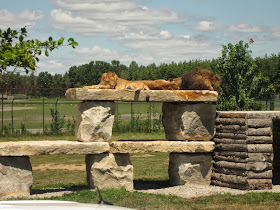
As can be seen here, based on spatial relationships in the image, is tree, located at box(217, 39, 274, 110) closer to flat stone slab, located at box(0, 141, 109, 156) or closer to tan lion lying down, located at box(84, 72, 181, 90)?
tan lion lying down, located at box(84, 72, 181, 90)

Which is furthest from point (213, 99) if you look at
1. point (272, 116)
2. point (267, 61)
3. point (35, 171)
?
point (267, 61)

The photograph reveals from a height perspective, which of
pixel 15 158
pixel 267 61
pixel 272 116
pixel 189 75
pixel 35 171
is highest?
pixel 267 61

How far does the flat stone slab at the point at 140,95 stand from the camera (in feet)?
32.3

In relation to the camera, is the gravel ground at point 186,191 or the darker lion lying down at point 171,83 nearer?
the gravel ground at point 186,191

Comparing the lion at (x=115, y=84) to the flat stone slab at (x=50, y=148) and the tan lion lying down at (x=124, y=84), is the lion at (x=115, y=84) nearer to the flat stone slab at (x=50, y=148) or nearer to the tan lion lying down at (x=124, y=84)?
the tan lion lying down at (x=124, y=84)

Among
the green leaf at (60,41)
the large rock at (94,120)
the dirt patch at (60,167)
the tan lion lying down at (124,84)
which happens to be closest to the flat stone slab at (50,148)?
the large rock at (94,120)

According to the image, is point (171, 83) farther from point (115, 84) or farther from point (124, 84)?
point (115, 84)

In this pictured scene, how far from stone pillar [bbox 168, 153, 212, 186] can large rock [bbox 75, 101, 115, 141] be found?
1839mm

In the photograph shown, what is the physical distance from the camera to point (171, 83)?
10.8m

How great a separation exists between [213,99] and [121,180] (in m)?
2.72

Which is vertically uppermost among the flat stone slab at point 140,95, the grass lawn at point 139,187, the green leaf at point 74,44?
the green leaf at point 74,44

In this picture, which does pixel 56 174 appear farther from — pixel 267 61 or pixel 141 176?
pixel 267 61

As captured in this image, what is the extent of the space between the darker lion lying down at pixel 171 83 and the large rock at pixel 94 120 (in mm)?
450

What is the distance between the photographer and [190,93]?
34.3 feet
